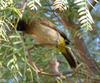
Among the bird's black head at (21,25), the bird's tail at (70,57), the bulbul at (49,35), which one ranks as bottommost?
the bird's tail at (70,57)

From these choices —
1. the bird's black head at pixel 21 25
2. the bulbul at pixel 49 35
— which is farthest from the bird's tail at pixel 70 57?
the bird's black head at pixel 21 25

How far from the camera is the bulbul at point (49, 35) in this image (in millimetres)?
2322

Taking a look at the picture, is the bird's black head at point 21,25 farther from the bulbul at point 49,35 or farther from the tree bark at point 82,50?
the tree bark at point 82,50

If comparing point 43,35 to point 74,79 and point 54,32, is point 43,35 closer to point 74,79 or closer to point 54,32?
point 54,32

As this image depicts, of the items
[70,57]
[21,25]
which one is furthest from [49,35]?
[21,25]

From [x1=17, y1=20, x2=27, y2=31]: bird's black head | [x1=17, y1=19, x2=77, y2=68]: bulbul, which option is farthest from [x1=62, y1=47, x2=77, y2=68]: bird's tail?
[x1=17, y1=20, x2=27, y2=31]: bird's black head

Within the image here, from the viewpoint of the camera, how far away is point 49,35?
2.48 m

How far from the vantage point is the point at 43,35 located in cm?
246

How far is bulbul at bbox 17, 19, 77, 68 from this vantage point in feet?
7.62

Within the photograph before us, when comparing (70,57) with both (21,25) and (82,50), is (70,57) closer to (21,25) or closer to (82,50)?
(82,50)

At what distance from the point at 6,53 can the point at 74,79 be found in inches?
29.9

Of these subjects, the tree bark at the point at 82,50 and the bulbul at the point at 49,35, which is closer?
the tree bark at the point at 82,50

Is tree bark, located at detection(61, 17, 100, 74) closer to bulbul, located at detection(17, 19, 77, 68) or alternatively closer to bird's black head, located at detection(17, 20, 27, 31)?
bulbul, located at detection(17, 19, 77, 68)

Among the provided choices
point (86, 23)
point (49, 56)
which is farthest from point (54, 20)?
point (86, 23)
